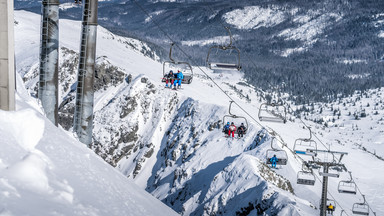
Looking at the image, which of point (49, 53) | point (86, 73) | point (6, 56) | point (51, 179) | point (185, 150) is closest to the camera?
point (51, 179)

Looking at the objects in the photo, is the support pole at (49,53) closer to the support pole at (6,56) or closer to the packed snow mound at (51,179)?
the packed snow mound at (51,179)

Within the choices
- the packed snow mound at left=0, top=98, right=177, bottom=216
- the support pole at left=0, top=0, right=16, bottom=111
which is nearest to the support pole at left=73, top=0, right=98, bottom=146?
the packed snow mound at left=0, top=98, right=177, bottom=216

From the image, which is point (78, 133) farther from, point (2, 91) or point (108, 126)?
point (108, 126)

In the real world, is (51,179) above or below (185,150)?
above

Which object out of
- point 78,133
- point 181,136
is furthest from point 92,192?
point 181,136

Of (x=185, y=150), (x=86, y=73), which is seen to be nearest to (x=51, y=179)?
(x=86, y=73)

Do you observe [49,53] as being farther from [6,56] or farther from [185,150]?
[185,150]

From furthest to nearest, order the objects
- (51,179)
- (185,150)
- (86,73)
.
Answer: (185,150)
(86,73)
(51,179)

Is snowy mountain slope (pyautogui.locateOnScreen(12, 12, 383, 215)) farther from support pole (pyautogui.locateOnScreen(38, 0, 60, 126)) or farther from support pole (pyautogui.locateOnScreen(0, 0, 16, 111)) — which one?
support pole (pyautogui.locateOnScreen(0, 0, 16, 111))
